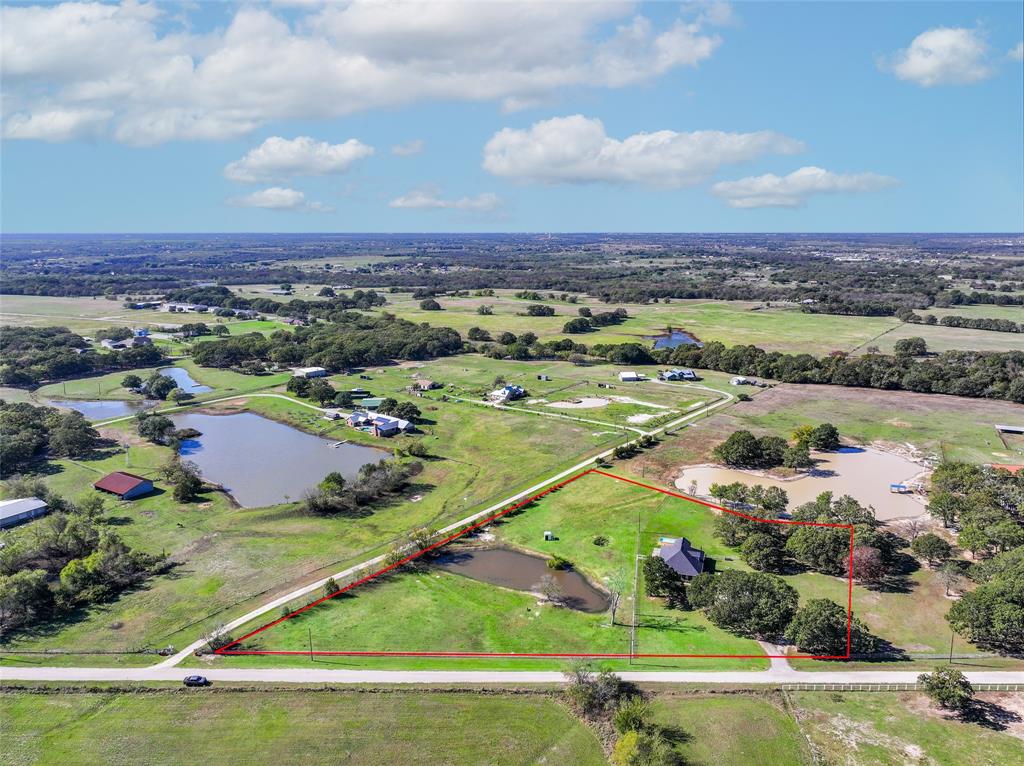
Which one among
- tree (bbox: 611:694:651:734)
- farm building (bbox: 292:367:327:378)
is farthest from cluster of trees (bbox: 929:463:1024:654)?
farm building (bbox: 292:367:327:378)

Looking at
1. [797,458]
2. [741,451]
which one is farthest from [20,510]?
[797,458]

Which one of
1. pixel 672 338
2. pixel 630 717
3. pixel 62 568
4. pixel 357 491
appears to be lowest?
pixel 630 717

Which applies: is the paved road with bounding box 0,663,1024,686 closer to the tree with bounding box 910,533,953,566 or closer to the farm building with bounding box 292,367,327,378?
the tree with bounding box 910,533,953,566

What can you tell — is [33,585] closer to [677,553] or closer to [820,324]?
[677,553]

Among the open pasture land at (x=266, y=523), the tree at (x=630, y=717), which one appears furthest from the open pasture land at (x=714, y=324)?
the tree at (x=630, y=717)

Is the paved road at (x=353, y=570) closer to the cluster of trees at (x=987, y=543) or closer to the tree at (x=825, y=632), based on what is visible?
the tree at (x=825, y=632)

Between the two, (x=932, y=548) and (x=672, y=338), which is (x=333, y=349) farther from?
(x=932, y=548)
